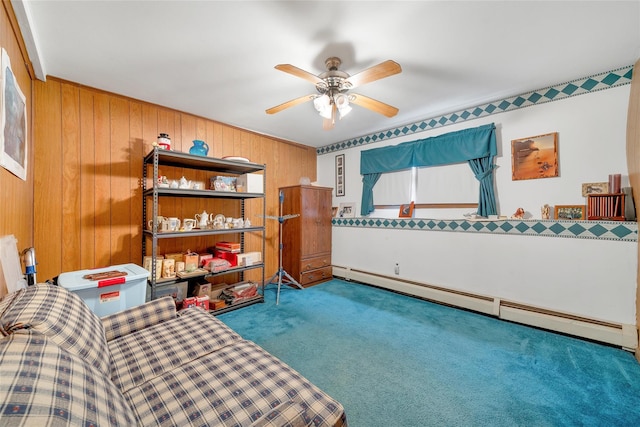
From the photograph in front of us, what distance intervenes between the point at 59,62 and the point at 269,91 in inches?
67.6

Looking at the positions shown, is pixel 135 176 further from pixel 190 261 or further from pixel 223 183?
pixel 190 261

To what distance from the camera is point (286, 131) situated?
12.7ft

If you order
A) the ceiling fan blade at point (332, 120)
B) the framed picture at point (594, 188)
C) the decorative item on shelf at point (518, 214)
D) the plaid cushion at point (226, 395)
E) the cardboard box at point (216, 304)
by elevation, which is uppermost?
the ceiling fan blade at point (332, 120)

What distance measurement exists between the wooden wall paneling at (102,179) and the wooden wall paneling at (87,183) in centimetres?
2

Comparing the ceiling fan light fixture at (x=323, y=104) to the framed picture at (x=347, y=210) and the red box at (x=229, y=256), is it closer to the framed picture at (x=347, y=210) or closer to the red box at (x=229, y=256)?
the red box at (x=229, y=256)

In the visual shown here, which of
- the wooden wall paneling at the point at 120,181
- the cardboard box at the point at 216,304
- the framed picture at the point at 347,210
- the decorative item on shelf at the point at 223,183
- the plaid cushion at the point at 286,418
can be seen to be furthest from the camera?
the framed picture at the point at 347,210

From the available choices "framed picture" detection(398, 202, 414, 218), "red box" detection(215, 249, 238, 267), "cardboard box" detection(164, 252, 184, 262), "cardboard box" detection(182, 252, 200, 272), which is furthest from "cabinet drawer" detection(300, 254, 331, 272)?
"cardboard box" detection(164, 252, 184, 262)

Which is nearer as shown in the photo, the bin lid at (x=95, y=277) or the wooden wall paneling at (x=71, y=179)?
the bin lid at (x=95, y=277)

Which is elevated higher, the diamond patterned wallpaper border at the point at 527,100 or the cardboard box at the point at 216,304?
the diamond patterned wallpaper border at the point at 527,100

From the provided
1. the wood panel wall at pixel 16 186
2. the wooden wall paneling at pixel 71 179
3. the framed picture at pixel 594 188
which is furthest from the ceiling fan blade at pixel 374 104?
the wooden wall paneling at pixel 71 179

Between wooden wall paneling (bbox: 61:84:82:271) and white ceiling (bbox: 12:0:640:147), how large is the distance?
26cm

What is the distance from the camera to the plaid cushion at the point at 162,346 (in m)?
1.21

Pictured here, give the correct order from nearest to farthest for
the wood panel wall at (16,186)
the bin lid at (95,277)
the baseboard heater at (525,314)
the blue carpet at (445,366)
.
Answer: the wood panel wall at (16,186), the blue carpet at (445,366), the bin lid at (95,277), the baseboard heater at (525,314)

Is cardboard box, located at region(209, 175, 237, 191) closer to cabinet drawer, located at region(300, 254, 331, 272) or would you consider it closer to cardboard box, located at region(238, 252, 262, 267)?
cardboard box, located at region(238, 252, 262, 267)
